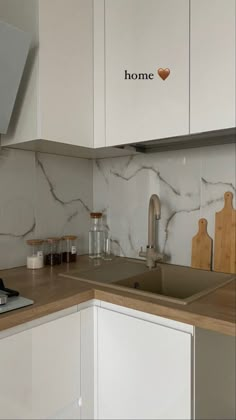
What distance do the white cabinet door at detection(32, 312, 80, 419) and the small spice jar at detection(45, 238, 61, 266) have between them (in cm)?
54

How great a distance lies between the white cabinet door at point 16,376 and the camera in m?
0.86

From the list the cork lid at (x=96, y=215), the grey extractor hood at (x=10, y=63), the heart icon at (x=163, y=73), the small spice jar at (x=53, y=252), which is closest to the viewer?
the grey extractor hood at (x=10, y=63)

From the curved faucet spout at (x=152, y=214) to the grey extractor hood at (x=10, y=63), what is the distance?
2.29ft

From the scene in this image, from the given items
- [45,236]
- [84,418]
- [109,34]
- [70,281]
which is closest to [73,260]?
[45,236]

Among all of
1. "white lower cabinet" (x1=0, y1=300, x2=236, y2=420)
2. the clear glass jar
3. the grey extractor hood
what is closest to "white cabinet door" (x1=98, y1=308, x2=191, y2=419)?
"white lower cabinet" (x1=0, y1=300, x2=236, y2=420)

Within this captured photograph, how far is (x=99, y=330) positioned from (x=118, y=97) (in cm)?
93

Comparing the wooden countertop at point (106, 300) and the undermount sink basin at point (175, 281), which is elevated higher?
the wooden countertop at point (106, 300)

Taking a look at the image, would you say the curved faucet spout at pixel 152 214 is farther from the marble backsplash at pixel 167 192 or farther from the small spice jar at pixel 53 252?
the small spice jar at pixel 53 252

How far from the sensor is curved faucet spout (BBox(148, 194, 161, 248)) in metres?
1.42

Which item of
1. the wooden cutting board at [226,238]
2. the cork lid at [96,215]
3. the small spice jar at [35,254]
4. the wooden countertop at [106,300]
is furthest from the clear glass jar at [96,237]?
the wooden cutting board at [226,238]

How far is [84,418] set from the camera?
1.11 m

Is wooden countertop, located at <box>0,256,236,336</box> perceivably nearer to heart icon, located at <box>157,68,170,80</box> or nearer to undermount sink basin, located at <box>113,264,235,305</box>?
undermount sink basin, located at <box>113,264,235,305</box>

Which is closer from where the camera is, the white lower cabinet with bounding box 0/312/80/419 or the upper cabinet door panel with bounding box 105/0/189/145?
the white lower cabinet with bounding box 0/312/80/419

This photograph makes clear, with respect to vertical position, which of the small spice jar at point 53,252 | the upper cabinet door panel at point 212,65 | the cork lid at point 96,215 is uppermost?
the upper cabinet door panel at point 212,65
